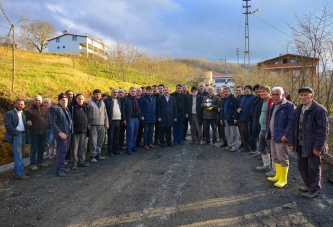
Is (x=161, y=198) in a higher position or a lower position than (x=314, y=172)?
lower

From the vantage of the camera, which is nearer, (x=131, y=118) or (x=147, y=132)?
(x=131, y=118)

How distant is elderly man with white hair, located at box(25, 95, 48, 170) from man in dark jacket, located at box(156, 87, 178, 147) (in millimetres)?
3617

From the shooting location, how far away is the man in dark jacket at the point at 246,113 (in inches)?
298

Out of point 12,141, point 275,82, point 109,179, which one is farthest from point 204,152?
point 275,82

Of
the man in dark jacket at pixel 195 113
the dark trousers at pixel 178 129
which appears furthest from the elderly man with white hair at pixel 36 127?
the man in dark jacket at pixel 195 113

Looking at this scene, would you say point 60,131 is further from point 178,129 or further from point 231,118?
point 231,118

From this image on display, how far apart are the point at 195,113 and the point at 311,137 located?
207 inches

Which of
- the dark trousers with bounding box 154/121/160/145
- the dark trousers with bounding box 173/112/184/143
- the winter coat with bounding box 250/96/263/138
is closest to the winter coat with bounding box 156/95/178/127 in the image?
the dark trousers with bounding box 154/121/160/145

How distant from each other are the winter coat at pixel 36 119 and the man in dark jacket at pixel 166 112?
11.9 ft

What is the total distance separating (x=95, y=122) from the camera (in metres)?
7.11

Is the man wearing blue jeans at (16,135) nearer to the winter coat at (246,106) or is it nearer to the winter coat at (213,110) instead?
the winter coat at (213,110)

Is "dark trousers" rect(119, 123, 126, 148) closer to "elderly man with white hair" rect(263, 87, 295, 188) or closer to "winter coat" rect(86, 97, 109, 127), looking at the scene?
"winter coat" rect(86, 97, 109, 127)

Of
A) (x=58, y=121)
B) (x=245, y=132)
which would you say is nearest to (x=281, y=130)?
(x=245, y=132)

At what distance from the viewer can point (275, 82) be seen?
20016 millimetres
